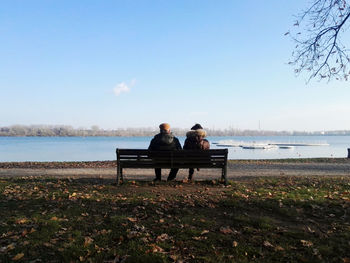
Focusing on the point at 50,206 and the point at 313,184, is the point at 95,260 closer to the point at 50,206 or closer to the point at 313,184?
the point at 50,206

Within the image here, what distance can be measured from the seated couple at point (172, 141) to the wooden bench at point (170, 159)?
15.1 inches

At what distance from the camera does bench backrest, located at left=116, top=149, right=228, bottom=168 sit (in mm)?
7629

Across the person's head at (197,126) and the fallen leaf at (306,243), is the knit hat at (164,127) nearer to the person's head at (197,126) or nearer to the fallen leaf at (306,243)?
the person's head at (197,126)

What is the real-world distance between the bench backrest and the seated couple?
385 millimetres

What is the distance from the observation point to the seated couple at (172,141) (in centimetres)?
802

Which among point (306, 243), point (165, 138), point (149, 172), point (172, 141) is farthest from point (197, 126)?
point (306, 243)

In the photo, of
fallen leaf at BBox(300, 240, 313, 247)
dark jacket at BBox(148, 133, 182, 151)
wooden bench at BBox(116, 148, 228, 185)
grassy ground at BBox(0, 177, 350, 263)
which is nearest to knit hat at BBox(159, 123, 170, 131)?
dark jacket at BBox(148, 133, 182, 151)

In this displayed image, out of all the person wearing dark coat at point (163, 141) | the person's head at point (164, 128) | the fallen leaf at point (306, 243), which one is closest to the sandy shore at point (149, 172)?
the person wearing dark coat at point (163, 141)

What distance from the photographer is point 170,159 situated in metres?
7.71

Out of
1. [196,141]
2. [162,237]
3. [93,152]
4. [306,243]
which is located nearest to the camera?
[306,243]

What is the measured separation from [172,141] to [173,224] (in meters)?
3.62

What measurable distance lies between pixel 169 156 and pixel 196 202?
2101mm

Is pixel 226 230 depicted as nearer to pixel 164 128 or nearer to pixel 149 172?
A: pixel 164 128

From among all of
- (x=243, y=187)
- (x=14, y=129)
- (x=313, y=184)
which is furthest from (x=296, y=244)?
(x=14, y=129)
